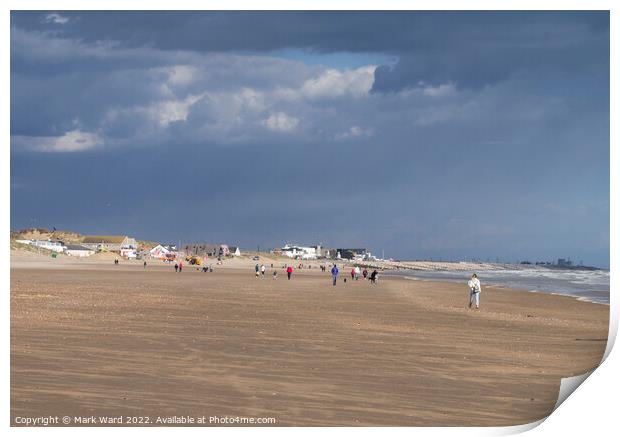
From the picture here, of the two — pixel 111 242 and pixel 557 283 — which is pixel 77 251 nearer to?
pixel 111 242

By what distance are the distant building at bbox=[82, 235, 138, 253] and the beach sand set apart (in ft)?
446

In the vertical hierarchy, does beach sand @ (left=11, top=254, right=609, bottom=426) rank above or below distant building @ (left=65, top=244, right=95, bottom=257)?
above

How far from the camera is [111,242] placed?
15675 cm

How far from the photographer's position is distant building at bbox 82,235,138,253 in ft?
500

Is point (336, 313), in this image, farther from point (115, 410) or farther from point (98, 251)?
point (98, 251)

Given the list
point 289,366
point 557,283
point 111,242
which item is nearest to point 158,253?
point 111,242

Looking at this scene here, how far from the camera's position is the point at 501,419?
848 centimetres

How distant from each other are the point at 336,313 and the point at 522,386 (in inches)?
499

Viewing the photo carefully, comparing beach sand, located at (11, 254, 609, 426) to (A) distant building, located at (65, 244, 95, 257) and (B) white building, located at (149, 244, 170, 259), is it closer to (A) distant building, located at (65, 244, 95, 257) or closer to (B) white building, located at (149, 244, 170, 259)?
(A) distant building, located at (65, 244, 95, 257)

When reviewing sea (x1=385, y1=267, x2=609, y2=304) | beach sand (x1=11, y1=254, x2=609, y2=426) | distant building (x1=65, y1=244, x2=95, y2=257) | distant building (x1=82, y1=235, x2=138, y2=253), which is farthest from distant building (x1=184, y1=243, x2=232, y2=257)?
beach sand (x1=11, y1=254, x2=609, y2=426)

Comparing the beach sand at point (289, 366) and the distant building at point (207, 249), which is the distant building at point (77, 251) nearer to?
the distant building at point (207, 249)

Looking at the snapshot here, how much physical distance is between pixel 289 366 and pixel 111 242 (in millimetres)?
151203

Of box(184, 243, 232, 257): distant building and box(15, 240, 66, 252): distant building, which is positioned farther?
box(184, 243, 232, 257): distant building
